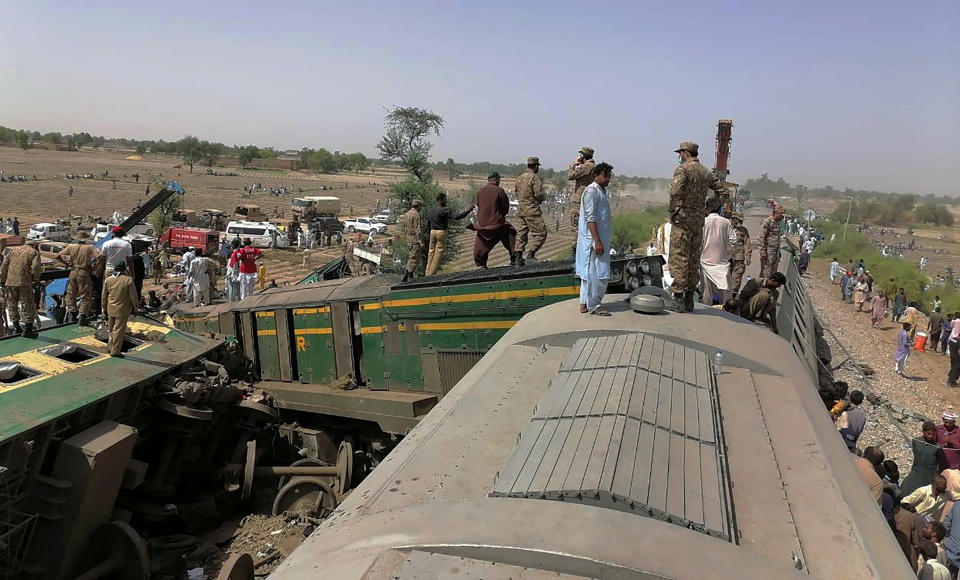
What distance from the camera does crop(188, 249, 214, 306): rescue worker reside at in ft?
56.4

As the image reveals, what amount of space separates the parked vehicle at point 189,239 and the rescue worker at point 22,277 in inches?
927

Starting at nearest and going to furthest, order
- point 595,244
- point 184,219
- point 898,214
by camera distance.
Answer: point 595,244 → point 184,219 → point 898,214

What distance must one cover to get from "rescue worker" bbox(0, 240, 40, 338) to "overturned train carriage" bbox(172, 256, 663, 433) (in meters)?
3.50

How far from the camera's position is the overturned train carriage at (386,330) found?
26.0ft

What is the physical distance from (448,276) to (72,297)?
828 cm

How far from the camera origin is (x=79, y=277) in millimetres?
12047

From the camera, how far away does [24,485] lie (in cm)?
707

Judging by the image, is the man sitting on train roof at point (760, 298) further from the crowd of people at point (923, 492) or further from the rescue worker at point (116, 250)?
the rescue worker at point (116, 250)

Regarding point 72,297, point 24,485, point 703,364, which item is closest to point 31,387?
point 24,485

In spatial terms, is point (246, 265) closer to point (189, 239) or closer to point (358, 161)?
point (189, 239)

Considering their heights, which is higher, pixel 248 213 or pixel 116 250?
pixel 116 250

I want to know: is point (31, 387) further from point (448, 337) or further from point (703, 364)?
point (703, 364)

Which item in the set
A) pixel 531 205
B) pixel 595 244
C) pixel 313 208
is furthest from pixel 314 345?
pixel 313 208

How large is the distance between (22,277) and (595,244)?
11247 mm
